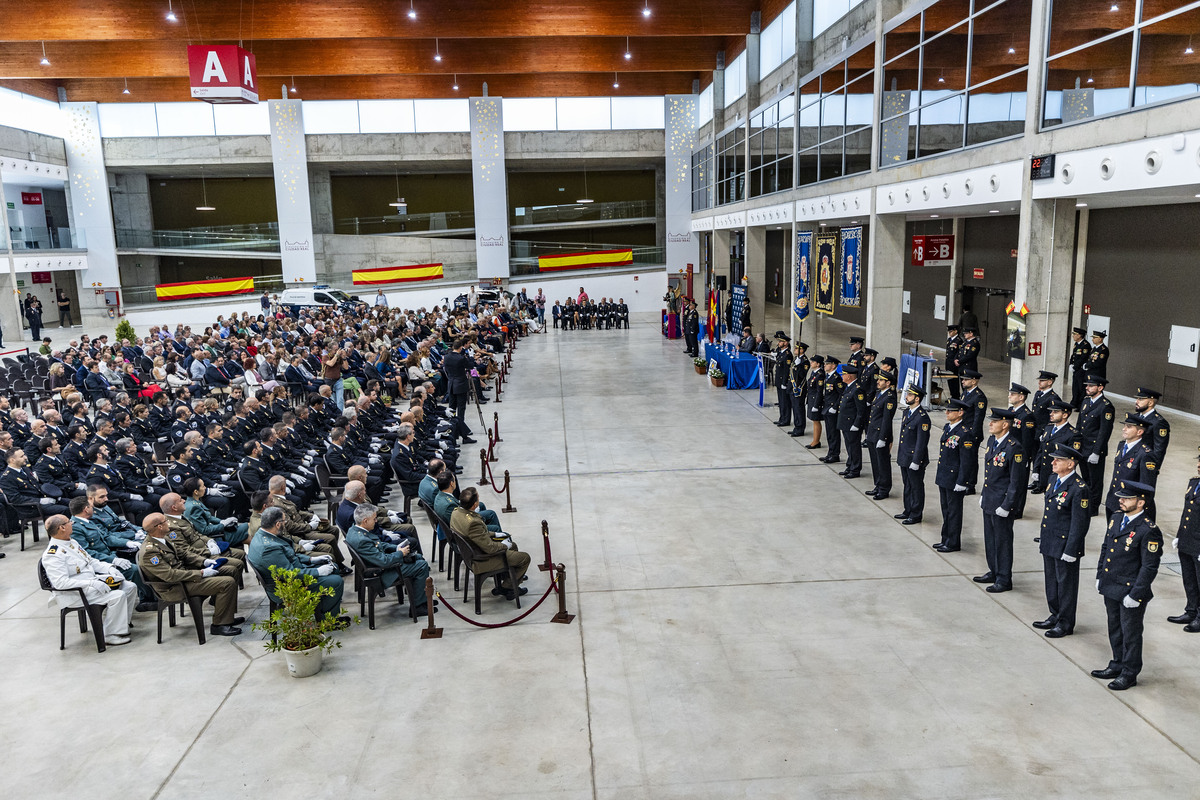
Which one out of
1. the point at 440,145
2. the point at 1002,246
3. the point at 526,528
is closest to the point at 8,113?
the point at 440,145

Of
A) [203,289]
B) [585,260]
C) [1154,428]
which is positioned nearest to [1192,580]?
[1154,428]

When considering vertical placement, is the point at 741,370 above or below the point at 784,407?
above

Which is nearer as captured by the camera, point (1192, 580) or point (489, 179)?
point (1192, 580)

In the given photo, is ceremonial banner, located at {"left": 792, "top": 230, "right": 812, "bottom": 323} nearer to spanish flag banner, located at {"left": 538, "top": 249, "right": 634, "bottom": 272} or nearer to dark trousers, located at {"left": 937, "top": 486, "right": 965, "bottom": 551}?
dark trousers, located at {"left": 937, "top": 486, "right": 965, "bottom": 551}

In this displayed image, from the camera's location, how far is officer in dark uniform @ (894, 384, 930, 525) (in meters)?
9.41

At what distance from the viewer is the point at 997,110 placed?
42.2 feet

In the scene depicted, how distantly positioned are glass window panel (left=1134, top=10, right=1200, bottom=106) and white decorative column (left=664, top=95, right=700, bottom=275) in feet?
95.8

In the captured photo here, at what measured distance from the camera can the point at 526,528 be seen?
10070 millimetres

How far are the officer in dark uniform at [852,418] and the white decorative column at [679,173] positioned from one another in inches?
1102

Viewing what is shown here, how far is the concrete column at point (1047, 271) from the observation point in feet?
37.6

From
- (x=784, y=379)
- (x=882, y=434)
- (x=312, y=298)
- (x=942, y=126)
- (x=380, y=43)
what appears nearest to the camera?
(x=882, y=434)

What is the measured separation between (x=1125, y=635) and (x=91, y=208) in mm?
43526

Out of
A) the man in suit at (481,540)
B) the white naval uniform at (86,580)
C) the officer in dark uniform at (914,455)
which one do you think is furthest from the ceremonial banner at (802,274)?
the white naval uniform at (86,580)

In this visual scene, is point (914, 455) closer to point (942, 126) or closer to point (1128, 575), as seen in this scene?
point (1128, 575)
